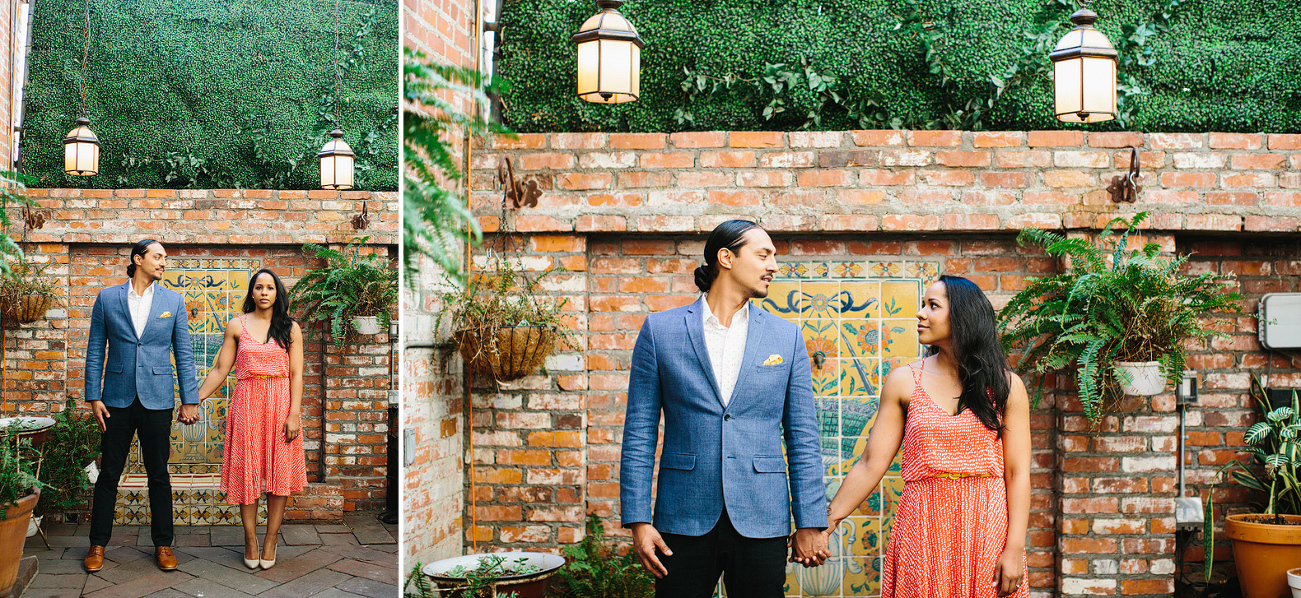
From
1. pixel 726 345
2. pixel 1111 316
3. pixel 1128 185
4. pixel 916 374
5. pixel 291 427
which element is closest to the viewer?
pixel 291 427

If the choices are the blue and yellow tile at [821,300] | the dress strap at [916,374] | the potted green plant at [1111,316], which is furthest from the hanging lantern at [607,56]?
the potted green plant at [1111,316]

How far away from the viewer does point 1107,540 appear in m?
3.58

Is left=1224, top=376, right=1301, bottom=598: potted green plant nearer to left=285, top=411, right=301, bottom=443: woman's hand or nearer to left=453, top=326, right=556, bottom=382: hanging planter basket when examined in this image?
left=453, top=326, right=556, bottom=382: hanging planter basket

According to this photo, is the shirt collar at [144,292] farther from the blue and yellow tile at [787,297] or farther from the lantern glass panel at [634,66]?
the blue and yellow tile at [787,297]

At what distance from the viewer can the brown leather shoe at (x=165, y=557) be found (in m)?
1.72

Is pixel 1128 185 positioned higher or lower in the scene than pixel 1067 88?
lower

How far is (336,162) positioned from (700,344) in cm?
105

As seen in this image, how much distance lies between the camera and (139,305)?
5.44ft

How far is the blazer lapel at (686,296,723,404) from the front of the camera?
7.51 feet

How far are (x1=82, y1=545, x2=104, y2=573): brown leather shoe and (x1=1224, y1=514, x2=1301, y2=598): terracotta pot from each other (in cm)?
404

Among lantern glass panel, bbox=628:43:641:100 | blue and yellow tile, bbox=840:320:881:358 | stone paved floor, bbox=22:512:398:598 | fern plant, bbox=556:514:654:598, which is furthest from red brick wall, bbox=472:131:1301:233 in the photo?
stone paved floor, bbox=22:512:398:598

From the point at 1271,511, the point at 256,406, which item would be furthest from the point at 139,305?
the point at 1271,511

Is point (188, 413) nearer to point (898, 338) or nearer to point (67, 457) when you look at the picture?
point (67, 457)

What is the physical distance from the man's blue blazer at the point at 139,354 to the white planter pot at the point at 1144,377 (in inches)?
128
